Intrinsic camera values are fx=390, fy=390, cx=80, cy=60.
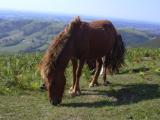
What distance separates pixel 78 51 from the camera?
1226 centimetres

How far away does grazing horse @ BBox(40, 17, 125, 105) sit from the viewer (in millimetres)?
10625

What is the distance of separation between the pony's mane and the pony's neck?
10 centimetres

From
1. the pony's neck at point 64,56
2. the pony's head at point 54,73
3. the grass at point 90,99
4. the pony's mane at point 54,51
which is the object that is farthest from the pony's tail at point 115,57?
the pony's head at point 54,73

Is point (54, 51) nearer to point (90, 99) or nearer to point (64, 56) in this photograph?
point (64, 56)

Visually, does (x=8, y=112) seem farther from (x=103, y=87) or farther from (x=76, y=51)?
(x=103, y=87)

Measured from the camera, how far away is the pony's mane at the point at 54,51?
34.5ft

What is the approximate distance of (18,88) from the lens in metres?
13.2

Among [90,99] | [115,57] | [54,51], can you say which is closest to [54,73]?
[54,51]

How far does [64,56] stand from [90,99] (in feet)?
5.43

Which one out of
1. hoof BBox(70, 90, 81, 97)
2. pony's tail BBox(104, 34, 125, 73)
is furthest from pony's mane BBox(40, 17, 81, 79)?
pony's tail BBox(104, 34, 125, 73)

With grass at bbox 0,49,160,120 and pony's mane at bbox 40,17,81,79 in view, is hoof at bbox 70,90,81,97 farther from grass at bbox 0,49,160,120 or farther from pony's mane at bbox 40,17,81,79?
pony's mane at bbox 40,17,81,79

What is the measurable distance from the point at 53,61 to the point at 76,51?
169 centimetres

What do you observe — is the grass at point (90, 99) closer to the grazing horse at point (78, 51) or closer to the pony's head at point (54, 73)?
the pony's head at point (54, 73)

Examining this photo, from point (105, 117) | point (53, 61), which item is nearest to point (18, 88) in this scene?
point (53, 61)
